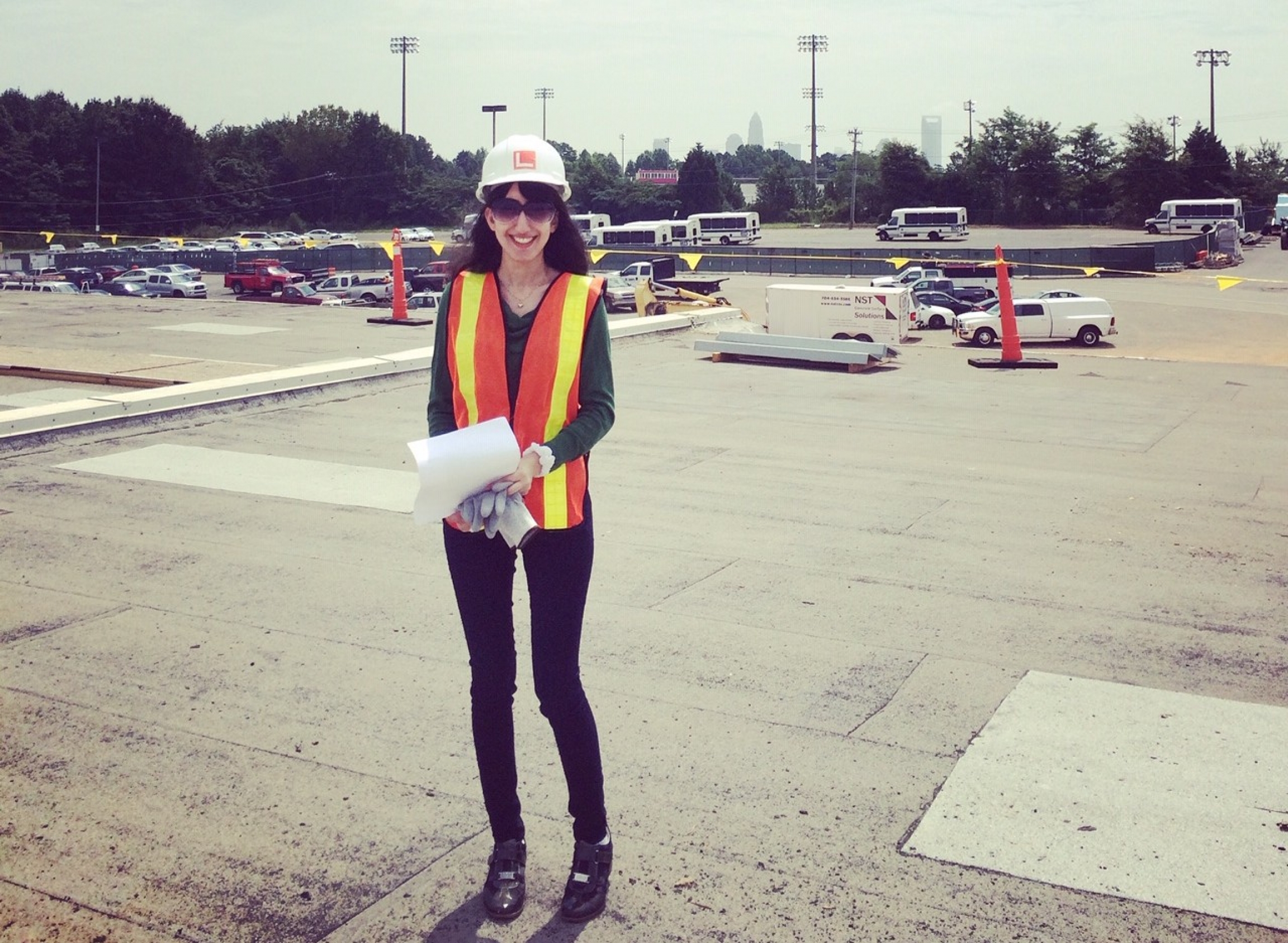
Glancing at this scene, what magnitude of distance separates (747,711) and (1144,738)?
4.92ft

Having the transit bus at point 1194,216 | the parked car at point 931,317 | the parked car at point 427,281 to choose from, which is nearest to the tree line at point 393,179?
the transit bus at point 1194,216

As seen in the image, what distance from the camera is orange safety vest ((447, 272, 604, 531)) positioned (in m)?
3.44

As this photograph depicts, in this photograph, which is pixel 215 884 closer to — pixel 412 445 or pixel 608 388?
pixel 412 445

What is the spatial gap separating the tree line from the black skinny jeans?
90647mm

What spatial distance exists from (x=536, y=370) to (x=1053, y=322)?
27079 millimetres

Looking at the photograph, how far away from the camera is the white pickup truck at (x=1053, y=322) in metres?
28.4

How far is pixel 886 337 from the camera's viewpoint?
21422mm

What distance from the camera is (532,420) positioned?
346cm

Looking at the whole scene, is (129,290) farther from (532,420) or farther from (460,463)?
(460,463)

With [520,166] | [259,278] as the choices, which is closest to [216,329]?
[520,166]

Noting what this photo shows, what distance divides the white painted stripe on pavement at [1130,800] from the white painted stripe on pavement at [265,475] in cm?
463

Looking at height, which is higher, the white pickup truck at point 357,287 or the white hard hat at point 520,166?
the white pickup truck at point 357,287

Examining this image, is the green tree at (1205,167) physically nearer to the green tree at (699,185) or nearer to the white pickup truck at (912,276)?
the green tree at (699,185)

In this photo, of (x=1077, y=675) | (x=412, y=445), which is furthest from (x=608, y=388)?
(x=1077, y=675)
